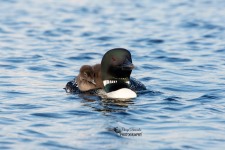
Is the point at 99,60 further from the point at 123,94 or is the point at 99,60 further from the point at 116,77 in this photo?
the point at 123,94

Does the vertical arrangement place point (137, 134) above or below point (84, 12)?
below

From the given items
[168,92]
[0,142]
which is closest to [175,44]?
[168,92]

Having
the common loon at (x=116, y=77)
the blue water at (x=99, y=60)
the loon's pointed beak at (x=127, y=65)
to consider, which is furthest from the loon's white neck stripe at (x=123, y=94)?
the loon's pointed beak at (x=127, y=65)

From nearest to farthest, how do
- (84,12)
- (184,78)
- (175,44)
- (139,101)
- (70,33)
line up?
(139,101) < (184,78) < (175,44) < (70,33) < (84,12)

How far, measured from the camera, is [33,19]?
2455 cm

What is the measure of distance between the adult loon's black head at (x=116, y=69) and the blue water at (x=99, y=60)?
42 centimetres

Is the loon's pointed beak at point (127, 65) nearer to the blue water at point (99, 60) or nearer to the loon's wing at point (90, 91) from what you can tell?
the blue water at point (99, 60)

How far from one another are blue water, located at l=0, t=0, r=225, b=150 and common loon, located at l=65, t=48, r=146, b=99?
29 cm

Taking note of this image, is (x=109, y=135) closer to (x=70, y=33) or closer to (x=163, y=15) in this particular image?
(x=70, y=33)

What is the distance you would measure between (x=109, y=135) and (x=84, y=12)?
1741 cm

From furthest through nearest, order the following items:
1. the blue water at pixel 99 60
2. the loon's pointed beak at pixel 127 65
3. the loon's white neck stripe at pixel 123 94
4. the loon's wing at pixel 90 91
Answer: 1. the loon's wing at pixel 90 91
2. the loon's white neck stripe at pixel 123 94
3. the loon's pointed beak at pixel 127 65
4. the blue water at pixel 99 60

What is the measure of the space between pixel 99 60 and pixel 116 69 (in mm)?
4959

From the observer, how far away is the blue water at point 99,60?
30.9ft

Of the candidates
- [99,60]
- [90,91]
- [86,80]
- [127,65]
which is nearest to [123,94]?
[127,65]
